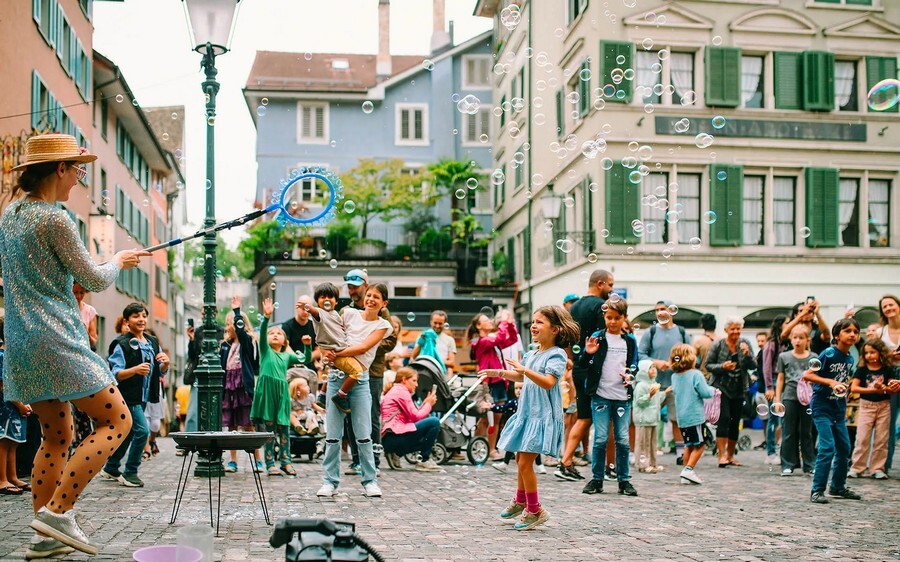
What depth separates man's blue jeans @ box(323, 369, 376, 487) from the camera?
28.8ft

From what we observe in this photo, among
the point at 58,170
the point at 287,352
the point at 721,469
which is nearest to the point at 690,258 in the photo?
the point at 721,469

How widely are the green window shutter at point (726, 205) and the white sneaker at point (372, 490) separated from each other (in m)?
19.3

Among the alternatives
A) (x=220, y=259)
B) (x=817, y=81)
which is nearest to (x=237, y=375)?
(x=817, y=81)

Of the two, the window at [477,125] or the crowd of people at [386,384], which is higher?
the window at [477,125]

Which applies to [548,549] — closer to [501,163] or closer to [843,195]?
[843,195]

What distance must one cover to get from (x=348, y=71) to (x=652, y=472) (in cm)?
3907

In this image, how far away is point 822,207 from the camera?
27.2 m

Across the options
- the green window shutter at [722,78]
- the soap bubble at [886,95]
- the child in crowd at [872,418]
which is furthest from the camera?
the green window shutter at [722,78]

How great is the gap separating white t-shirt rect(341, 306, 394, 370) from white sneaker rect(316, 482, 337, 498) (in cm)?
106

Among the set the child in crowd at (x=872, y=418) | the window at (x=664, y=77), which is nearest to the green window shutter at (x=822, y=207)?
the window at (x=664, y=77)

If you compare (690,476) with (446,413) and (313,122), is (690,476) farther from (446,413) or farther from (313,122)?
(313,122)

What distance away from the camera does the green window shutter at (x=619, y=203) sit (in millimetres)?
25953

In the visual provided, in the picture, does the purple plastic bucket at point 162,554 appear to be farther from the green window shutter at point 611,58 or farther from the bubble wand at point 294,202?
the green window shutter at point 611,58

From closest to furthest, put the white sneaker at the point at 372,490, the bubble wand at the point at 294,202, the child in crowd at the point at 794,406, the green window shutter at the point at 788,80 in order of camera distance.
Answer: the bubble wand at the point at 294,202, the white sneaker at the point at 372,490, the child in crowd at the point at 794,406, the green window shutter at the point at 788,80
